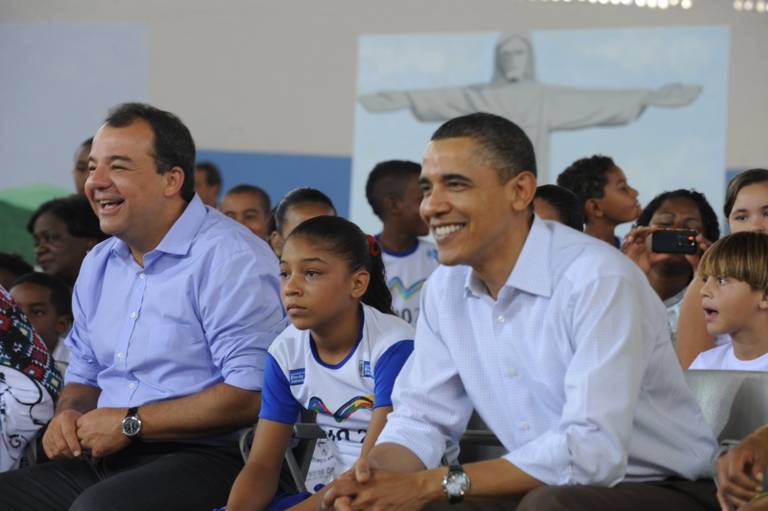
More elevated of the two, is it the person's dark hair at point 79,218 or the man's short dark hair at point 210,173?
the man's short dark hair at point 210,173

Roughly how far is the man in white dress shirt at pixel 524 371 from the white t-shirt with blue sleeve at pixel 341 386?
13.5 inches

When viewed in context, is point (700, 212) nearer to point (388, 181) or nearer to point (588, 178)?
point (588, 178)

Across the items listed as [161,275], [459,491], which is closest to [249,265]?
[161,275]

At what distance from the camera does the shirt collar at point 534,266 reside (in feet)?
7.68

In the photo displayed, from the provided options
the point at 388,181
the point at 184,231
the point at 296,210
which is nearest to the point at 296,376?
the point at 184,231

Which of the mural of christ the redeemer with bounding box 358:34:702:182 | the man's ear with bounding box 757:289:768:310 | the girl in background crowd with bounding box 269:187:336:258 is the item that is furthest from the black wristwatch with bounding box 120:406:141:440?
the mural of christ the redeemer with bounding box 358:34:702:182

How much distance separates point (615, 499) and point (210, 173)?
597 centimetres

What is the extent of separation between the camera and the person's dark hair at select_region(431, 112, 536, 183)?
2420mm

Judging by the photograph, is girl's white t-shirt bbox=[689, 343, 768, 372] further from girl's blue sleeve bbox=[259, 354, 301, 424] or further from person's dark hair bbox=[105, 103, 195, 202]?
person's dark hair bbox=[105, 103, 195, 202]

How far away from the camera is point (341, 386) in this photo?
9.78 feet

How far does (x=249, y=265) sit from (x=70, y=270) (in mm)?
2295

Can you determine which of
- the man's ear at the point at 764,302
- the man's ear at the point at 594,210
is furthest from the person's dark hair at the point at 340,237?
the man's ear at the point at 594,210

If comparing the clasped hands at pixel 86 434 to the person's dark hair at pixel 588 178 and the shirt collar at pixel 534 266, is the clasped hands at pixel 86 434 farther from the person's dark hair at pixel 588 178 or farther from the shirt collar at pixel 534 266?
the person's dark hair at pixel 588 178

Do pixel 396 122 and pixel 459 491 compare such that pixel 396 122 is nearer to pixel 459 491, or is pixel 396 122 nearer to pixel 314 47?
pixel 314 47
